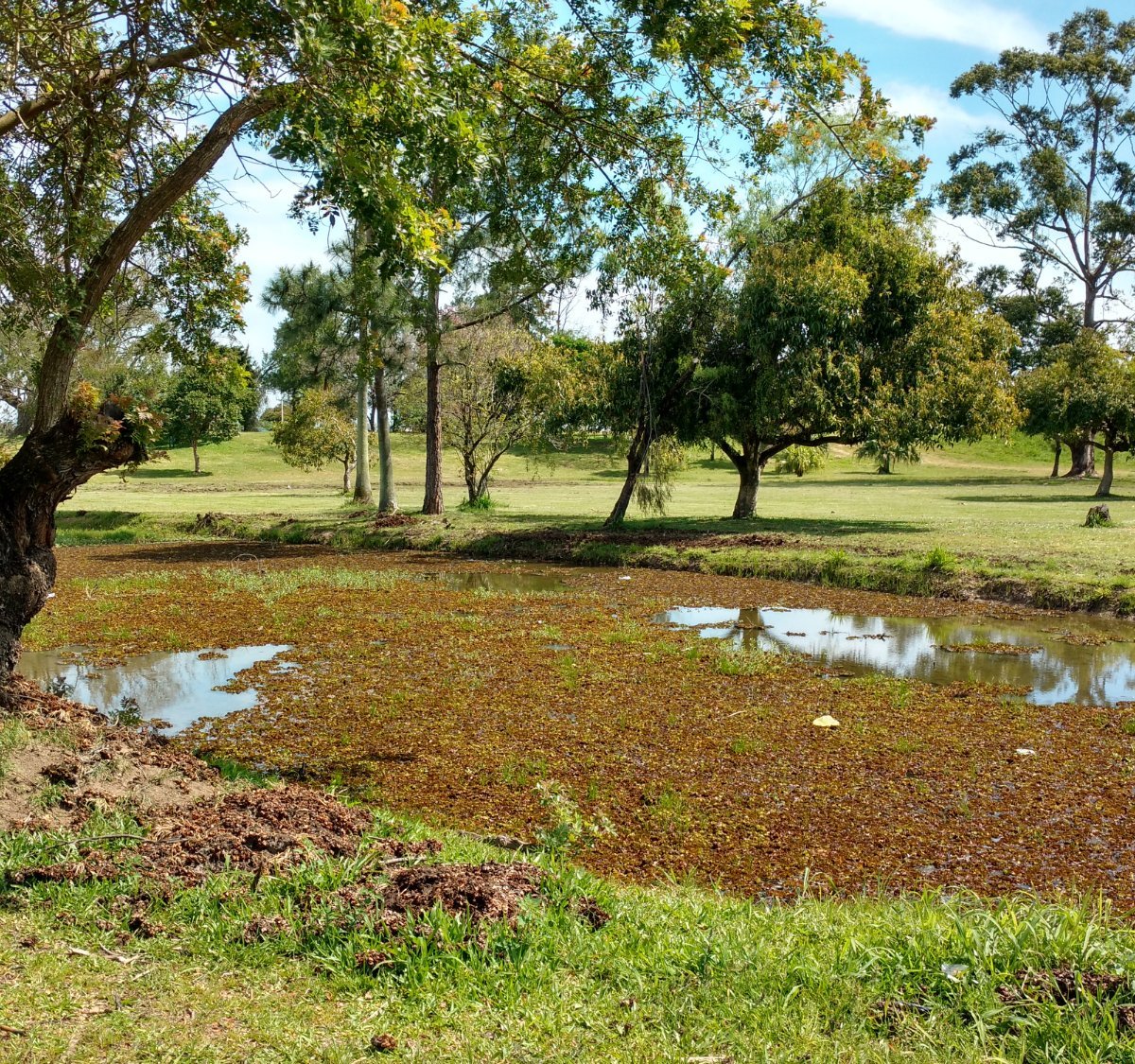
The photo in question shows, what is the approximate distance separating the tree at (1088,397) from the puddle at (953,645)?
2799 centimetres

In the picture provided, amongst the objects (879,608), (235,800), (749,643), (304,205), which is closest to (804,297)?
(879,608)

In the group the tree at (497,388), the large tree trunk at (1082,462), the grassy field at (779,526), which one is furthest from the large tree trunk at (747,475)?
the large tree trunk at (1082,462)

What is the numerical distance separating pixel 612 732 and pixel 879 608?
8.77 meters

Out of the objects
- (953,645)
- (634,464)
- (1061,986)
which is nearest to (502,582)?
(634,464)

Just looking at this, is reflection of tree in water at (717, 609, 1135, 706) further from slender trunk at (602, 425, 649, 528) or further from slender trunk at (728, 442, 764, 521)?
slender trunk at (728, 442, 764, 521)

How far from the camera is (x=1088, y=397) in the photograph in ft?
132

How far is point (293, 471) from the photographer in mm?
61344

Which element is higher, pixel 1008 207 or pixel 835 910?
pixel 1008 207

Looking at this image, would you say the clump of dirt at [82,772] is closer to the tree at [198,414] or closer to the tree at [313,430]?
the tree at [313,430]

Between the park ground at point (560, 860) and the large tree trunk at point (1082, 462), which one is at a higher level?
the large tree trunk at point (1082, 462)

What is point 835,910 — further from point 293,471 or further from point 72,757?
point 293,471

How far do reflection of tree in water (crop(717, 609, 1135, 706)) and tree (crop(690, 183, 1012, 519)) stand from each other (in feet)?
28.5

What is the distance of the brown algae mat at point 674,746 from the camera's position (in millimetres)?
5895

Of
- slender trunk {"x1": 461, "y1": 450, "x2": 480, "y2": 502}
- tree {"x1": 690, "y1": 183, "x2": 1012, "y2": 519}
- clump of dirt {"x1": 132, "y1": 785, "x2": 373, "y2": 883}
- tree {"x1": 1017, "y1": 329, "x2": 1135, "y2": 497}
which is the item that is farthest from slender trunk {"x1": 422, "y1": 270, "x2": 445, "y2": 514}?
tree {"x1": 1017, "y1": 329, "x2": 1135, "y2": 497}
